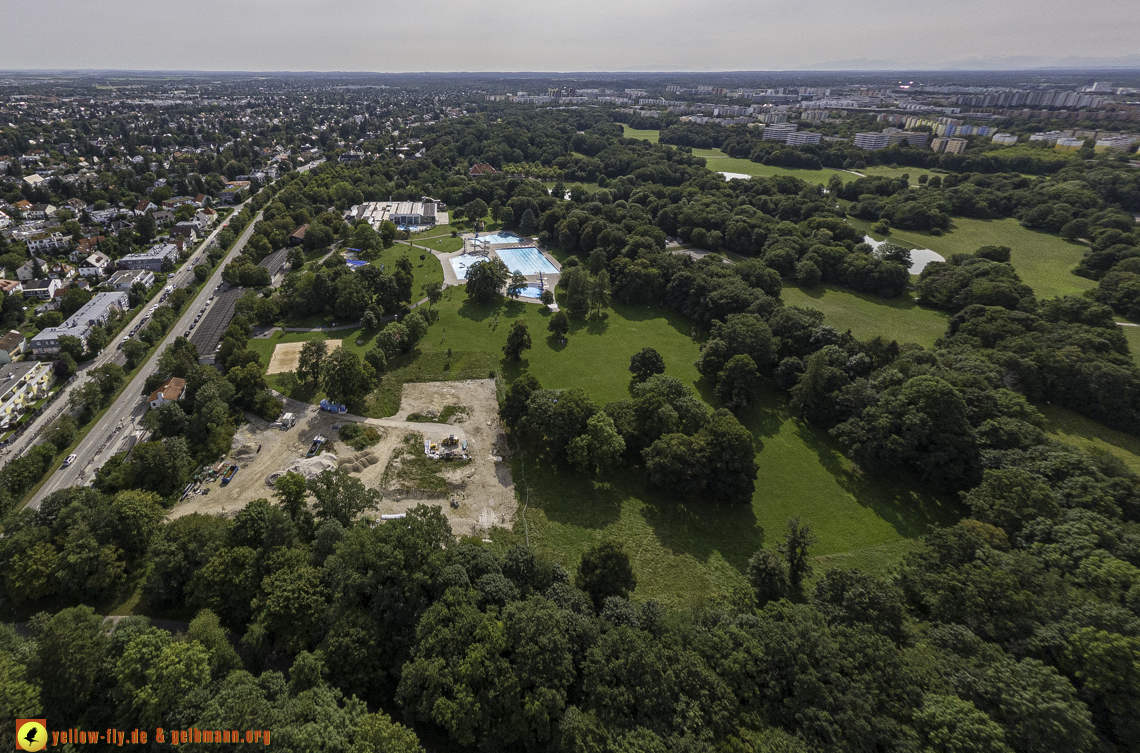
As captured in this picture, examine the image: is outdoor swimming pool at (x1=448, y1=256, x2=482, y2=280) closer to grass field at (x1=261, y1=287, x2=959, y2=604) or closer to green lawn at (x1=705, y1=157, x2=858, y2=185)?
grass field at (x1=261, y1=287, x2=959, y2=604)

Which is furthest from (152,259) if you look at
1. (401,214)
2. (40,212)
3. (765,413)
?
(765,413)

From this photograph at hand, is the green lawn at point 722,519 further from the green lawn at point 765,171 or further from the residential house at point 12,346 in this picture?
the green lawn at point 765,171

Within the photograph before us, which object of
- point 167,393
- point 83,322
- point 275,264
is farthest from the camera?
point 275,264

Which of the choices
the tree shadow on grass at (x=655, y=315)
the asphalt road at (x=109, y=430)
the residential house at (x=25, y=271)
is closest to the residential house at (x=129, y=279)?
the residential house at (x=25, y=271)

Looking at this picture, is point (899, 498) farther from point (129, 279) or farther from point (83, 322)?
point (129, 279)

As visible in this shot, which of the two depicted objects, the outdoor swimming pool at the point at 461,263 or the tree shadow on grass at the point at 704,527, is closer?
the tree shadow on grass at the point at 704,527
